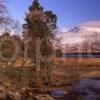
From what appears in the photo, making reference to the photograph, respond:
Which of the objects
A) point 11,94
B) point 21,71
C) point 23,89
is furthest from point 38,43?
point 11,94

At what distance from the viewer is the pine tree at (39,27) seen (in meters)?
31.5

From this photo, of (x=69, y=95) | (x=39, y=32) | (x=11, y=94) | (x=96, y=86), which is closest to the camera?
(x=11, y=94)

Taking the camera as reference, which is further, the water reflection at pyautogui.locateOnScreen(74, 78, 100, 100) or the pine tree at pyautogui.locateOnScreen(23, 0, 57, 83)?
the pine tree at pyautogui.locateOnScreen(23, 0, 57, 83)

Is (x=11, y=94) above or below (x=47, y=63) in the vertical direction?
below

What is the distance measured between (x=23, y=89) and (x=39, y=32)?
6.12 meters

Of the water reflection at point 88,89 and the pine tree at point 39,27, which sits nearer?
the water reflection at point 88,89

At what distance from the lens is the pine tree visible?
31484 mm

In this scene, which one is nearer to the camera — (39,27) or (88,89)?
(88,89)

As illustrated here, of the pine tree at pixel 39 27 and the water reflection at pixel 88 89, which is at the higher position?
the pine tree at pixel 39 27

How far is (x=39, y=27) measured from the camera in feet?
104

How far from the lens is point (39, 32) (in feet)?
104

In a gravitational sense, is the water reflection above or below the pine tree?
below

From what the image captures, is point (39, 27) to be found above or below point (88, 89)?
above

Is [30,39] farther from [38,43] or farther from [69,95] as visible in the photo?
[69,95]
